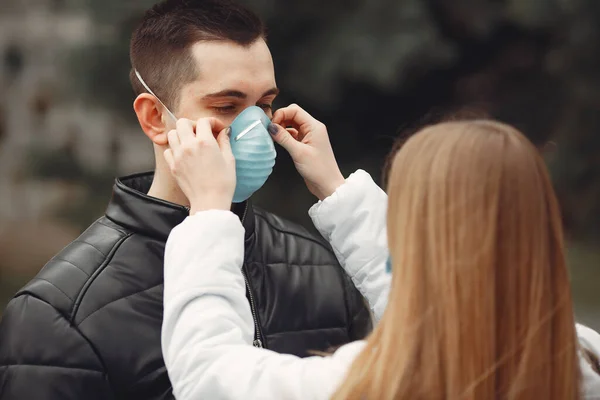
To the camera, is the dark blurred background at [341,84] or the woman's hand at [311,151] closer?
the woman's hand at [311,151]

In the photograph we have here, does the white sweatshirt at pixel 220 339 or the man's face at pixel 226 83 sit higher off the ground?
the man's face at pixel 226 83

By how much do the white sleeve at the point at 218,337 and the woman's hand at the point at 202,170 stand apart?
0.07 metres

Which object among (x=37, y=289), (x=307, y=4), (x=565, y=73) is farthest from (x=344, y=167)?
(x=37, y=289)

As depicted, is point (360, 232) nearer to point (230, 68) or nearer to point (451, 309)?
point (230, 68)

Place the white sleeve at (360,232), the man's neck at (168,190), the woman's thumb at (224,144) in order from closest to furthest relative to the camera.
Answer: the woman's thumb at (224,144), the white sleeve at (360,232), the man's neck at (168,190)

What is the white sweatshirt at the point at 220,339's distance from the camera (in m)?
1.81

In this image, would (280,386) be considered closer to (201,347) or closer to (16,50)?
(201,347)

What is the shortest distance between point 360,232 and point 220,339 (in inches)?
28.1

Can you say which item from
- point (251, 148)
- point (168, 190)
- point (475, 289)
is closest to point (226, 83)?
point (251, 148)

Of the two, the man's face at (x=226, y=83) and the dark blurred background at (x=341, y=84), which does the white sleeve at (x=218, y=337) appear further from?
the dark blurred background at (x=341, y=84)

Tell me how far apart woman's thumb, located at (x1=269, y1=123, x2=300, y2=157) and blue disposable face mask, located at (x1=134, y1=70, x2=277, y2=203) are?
0.02 meters

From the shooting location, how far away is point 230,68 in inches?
105

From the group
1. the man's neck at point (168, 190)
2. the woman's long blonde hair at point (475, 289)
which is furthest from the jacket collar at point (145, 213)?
the woman's long blonde hair at point (475, 289)

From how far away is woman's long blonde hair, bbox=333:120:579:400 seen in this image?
1.72 metres
